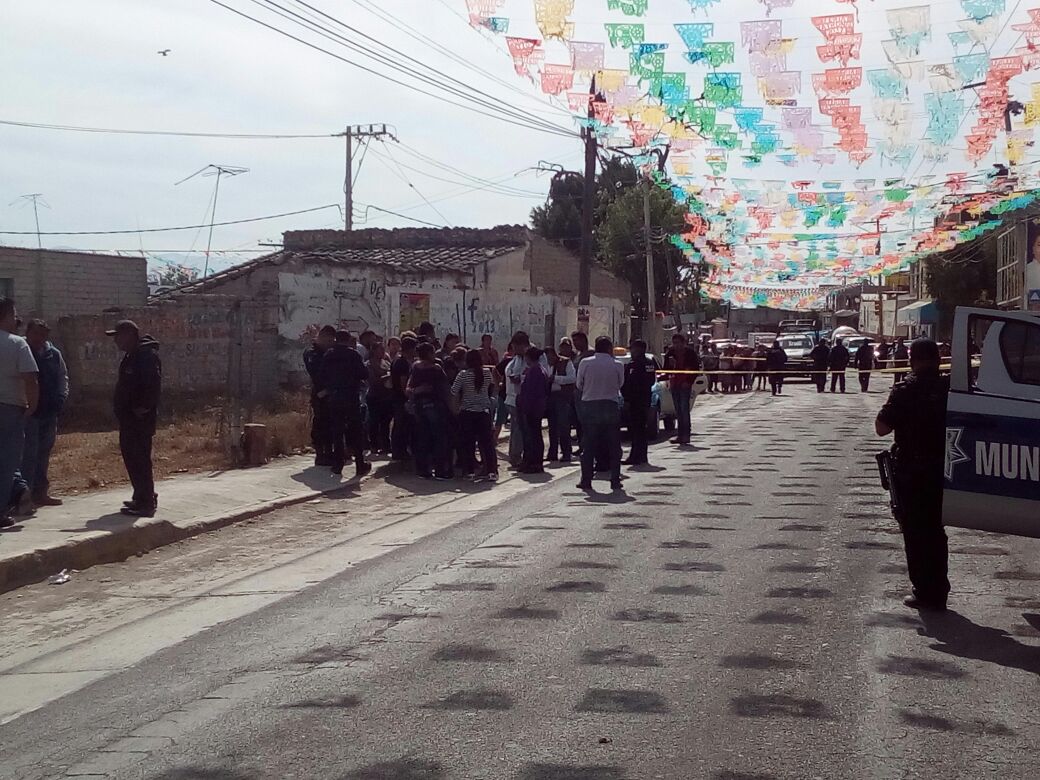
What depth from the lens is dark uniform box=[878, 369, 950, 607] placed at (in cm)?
844

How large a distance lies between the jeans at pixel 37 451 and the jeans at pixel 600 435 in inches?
234

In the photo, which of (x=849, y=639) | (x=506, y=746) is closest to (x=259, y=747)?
(x=506, y=746)

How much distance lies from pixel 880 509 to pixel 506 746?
27.4ft

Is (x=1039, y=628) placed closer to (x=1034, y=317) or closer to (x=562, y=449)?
(x=1034, y=317)

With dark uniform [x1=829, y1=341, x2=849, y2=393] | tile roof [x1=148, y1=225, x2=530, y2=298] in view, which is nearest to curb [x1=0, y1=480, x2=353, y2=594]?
tile roof [x1=148, y1=225, x2=530, y2=298]

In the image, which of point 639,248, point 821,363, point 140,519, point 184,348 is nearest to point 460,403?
point 140,519

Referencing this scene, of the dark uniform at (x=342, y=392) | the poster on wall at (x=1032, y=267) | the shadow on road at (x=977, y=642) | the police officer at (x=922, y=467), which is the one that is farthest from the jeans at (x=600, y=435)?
the poster on wall at (x=1032, y=267)

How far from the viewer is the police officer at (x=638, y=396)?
17.9m

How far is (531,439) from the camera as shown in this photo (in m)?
17.6

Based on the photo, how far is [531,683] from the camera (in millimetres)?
6613

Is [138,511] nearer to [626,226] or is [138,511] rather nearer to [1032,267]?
[1032,267]

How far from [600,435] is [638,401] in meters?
3.22

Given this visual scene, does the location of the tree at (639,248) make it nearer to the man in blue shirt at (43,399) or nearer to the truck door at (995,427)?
the man in blue shirt at (43,399)

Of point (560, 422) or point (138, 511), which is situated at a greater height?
point (560, 422)
